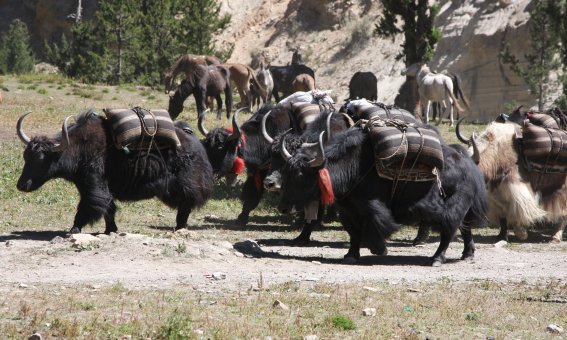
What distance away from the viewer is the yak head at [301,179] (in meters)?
10.2

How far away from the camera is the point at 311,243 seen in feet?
40.0

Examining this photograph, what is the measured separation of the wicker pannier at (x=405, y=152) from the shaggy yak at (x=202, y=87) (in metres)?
13.0

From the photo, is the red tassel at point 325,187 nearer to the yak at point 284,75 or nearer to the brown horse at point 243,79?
the brown horse at point 243,79

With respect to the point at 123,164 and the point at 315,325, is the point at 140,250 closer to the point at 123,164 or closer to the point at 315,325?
Result: the point at 123,164

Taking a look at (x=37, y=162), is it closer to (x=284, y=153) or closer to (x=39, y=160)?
(x=39, y=160)

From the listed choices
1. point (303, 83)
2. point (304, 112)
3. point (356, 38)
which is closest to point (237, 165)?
point (304, 112)

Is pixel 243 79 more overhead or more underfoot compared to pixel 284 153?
more overhead

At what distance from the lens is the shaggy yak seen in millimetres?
23181

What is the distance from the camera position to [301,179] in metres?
10.2

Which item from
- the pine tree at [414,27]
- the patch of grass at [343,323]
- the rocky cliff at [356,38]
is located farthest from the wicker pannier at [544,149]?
the rocky cliff at [356,38]

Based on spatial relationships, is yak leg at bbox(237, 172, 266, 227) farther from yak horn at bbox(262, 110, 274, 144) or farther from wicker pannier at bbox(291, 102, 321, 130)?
wicker pannier at bbox(291, 102, 321, 130)

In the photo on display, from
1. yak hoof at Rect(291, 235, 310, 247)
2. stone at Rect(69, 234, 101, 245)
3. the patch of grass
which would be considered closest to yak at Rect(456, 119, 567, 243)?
yak hoof at Rect(291, 235, 310, 247)

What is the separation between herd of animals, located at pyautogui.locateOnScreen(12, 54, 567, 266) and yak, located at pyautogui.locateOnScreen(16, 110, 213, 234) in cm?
1

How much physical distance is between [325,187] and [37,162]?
139 inches
